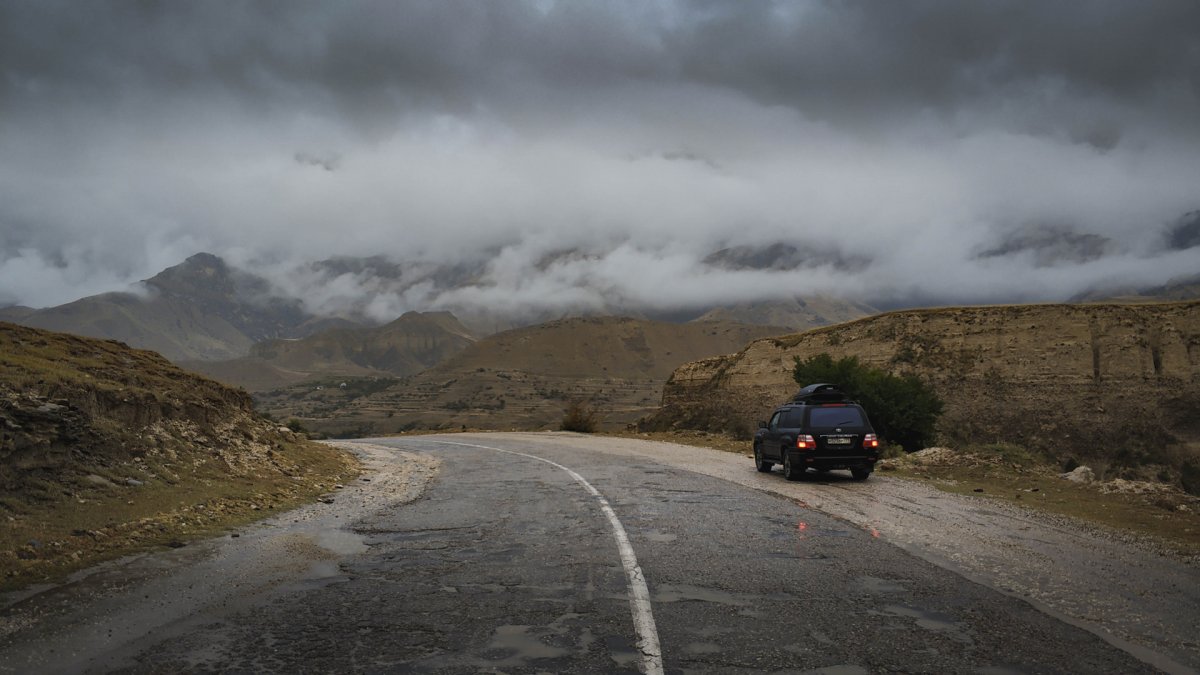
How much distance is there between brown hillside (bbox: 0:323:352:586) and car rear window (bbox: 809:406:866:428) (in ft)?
36.5

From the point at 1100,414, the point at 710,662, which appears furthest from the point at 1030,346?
the point at 710,662

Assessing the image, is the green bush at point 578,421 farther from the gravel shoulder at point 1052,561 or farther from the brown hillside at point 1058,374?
the gravel shoulder at point 1052,561

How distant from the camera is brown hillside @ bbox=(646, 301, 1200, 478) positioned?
3853 cm

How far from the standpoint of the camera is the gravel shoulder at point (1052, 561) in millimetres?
5730

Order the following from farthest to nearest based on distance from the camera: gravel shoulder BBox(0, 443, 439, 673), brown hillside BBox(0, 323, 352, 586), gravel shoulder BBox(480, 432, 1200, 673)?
brown hillside BBox(0, 323, 352, 586)
gravel shoulder BBox(480, 432, 1200, 673)
gravel shoulder BBox(0, 443, 439, 673)

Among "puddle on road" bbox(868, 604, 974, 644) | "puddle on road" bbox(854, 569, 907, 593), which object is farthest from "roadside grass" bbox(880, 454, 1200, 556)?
"puddle on road" bbox(868, 604, 974, 644)

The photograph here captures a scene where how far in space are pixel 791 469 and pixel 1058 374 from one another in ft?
106

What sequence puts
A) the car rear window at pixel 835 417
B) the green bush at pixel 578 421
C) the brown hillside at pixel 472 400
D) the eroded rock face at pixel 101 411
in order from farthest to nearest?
the brown hillside at pixel 472 400, the green bush at pixel 578 421, the car rear window at pixel 835 417, the eroded rock face at pixel 101 411

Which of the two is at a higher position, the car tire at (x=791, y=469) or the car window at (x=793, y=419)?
the car window at (x=793, y=419)

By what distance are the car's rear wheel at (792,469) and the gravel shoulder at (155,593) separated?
32.7 feet

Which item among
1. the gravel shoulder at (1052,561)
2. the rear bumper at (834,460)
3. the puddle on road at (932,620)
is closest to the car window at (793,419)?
the rear bumper at (834,460)

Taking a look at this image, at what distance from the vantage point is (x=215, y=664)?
194 inches

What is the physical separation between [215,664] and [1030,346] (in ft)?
152

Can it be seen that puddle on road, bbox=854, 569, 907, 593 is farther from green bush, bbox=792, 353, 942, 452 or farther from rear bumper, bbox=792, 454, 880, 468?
green bush, bbox=792, 353, 942, 452
